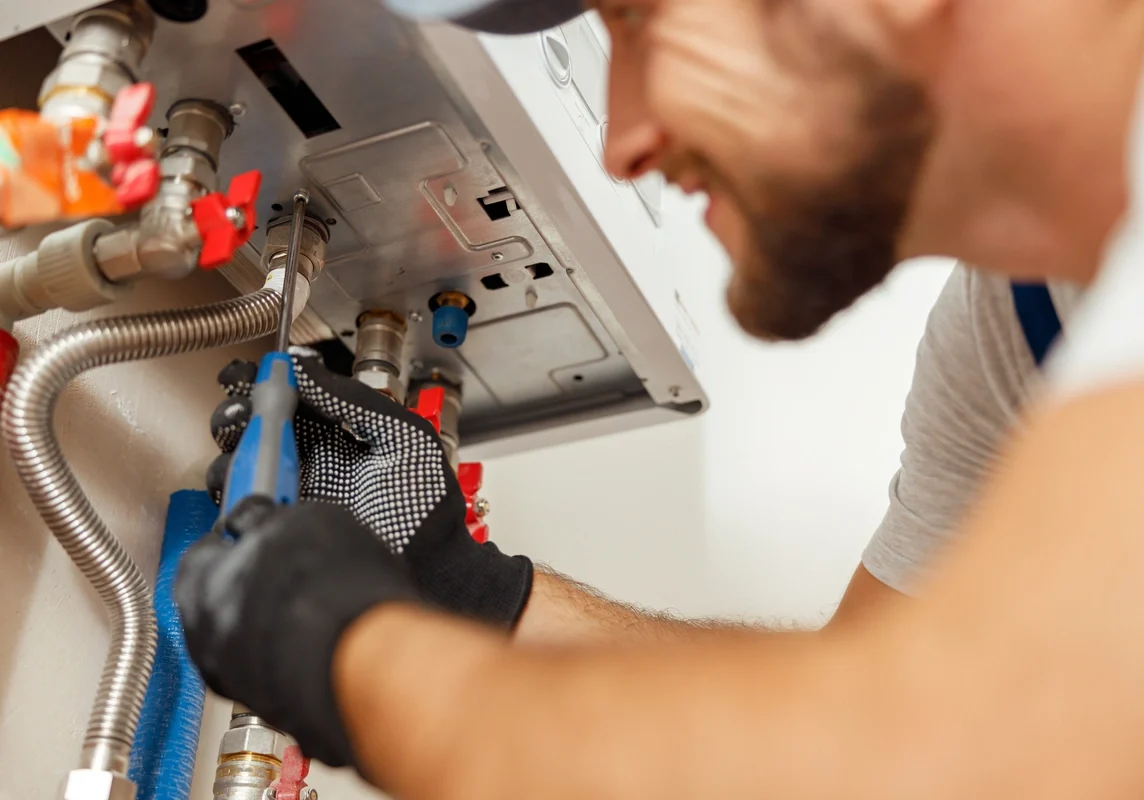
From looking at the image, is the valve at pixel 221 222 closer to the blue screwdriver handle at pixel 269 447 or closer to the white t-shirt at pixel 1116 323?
the blue screwdriver handle at pixel 269 447

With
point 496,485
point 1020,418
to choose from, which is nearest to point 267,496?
point 1020,418

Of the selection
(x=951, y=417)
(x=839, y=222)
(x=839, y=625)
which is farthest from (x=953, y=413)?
(x=839, y=625)

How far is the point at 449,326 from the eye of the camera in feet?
2.73

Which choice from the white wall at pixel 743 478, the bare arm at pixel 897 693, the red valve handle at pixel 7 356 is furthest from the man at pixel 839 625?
the white wall at pixel 743 478

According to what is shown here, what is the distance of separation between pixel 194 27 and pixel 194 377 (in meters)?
0.36

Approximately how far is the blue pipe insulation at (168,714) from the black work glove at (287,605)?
27 cm

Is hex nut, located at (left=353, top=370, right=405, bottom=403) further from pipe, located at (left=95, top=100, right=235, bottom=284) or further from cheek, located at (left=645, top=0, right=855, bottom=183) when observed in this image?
cheek, located at (left=645, top=0, right=855, bottom=183)

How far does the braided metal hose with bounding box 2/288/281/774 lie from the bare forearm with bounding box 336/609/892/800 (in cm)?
30

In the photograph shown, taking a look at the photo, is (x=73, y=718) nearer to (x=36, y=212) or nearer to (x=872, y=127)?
(x=36, y=212)

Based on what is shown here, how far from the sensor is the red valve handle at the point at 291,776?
0.77m

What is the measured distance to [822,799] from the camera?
1.01 feet

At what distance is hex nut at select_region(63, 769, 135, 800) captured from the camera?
578mm

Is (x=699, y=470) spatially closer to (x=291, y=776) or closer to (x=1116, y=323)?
(x=291, y=776)

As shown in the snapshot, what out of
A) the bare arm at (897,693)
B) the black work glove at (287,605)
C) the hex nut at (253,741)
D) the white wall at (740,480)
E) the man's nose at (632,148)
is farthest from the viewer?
the white wall at (740,480)
